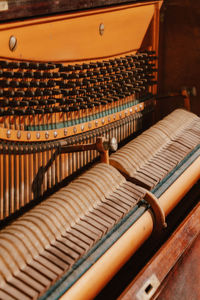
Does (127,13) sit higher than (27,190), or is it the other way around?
(127,13)

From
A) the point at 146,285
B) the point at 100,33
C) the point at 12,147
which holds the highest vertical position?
the point at 100,33

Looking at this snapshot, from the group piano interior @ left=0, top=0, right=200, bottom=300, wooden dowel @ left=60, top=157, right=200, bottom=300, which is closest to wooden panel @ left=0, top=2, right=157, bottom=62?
piano interior @ left=0, top=0, right=200, bottom=300

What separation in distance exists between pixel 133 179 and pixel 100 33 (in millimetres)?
934

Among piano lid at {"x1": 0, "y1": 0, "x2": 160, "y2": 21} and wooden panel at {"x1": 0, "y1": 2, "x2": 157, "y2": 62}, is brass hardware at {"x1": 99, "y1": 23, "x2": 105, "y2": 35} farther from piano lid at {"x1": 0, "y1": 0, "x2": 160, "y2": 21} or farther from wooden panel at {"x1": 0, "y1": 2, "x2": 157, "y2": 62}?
piano lid at {"x1": 0, "y1": 0, "x2": 160, "y2": 21}

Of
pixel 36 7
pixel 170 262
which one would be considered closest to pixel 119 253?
pixel 170 262

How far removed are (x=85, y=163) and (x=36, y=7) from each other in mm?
1049

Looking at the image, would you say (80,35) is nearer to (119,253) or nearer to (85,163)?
(85,163)

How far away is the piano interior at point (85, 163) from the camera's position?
5.65 ft

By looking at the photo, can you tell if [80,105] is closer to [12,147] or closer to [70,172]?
[70,172]

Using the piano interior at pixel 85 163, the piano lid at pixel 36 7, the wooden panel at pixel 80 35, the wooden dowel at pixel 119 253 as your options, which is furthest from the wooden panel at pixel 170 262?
the piano lid at pixel 36 7

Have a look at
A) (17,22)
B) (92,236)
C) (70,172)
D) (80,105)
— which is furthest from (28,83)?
(92,236)

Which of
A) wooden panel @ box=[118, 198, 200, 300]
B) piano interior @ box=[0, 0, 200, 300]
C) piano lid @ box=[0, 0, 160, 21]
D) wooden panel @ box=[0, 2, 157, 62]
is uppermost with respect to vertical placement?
piano lid @ box=[0, 0, 160, 21]

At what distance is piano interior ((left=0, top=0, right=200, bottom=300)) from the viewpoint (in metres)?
1.72

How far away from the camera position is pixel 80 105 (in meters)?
2.52
